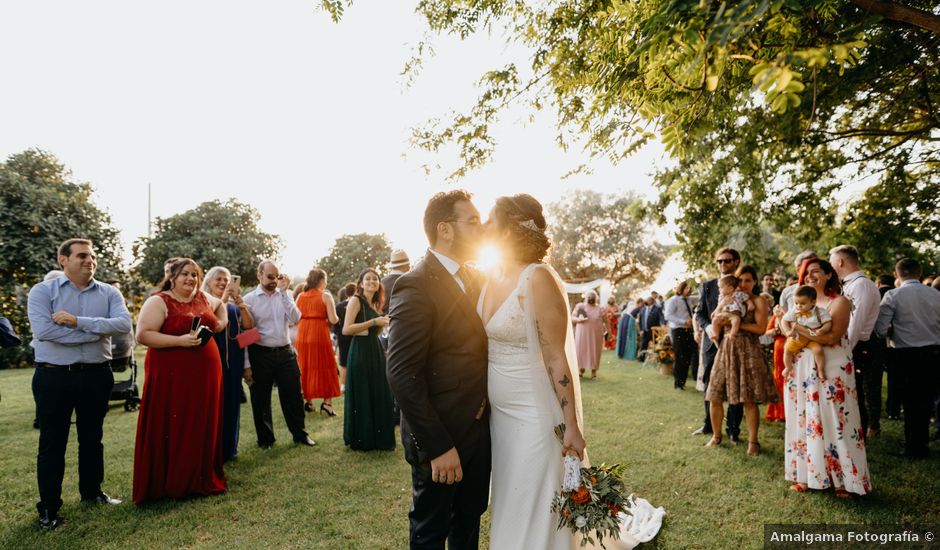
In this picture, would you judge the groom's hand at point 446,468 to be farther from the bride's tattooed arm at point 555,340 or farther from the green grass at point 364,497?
the green grass at point 364,497

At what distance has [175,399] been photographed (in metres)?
4.66

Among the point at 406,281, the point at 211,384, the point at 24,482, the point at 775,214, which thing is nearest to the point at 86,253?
the point at 211,384

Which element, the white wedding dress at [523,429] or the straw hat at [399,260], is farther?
the straw hat at [399,260]

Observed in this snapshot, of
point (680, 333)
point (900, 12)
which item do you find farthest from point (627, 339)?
point (900, 12)

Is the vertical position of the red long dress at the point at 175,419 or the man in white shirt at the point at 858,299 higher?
the man in white shirt at the point at 858,299

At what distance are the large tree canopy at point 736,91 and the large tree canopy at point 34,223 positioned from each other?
1495 cm

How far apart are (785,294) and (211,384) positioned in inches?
295

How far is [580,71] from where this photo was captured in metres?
4.52

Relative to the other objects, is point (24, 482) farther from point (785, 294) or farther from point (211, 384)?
point (785, 294)

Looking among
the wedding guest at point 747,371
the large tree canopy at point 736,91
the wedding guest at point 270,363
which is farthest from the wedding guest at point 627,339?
the wedding guest at point 270,363

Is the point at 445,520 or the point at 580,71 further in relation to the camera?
the point at 580,71

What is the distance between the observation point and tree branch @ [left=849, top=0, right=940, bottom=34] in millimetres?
2557

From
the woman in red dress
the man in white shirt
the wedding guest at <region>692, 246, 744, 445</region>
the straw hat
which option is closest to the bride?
the woman in red dress

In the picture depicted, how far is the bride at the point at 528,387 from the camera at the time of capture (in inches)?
103
